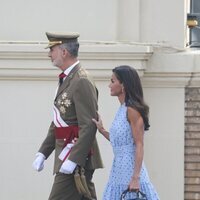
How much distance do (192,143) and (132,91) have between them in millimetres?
2358

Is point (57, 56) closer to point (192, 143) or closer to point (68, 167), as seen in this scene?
point (68, 167)

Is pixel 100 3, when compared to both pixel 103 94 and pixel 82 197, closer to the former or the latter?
pixel 103 94

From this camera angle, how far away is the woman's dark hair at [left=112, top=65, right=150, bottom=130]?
7.01 m

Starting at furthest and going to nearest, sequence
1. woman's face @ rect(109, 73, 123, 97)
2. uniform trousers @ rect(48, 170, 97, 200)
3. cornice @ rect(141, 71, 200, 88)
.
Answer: cornice @ rect(141, 71, 200, 88) < uniform trousers @ rect(48, 170, 97, 200) < woman's face @ rect(109, 73, 123, 97)

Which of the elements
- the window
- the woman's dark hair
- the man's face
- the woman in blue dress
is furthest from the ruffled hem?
the window

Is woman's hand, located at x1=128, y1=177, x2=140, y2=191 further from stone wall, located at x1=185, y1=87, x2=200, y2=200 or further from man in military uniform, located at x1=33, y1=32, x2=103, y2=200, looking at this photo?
stone wall, located at x1=185, y1=87, x2=200, y2=200

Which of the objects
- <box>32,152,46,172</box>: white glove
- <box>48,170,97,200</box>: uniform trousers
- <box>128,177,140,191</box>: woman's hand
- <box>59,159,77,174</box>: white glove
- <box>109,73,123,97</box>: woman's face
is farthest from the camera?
<box>32,152,46,172</box>: white glove

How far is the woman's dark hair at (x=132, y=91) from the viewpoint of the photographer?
276 inches

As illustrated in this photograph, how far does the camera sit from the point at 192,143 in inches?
366

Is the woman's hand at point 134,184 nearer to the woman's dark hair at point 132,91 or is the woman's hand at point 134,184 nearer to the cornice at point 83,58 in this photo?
the woman's dark hair at point 132,91

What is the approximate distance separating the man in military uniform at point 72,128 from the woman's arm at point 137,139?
16.5 inches

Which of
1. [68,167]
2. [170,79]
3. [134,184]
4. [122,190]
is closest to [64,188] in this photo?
[68,167]

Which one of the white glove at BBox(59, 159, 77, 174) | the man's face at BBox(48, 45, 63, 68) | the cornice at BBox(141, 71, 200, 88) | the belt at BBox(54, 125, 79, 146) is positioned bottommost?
the white glove at BBox(59, 159, 77, 174)

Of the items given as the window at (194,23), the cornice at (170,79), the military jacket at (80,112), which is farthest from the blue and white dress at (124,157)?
the window at (194,23)
